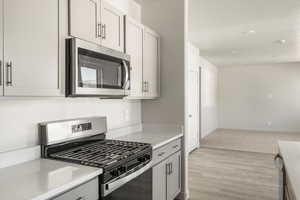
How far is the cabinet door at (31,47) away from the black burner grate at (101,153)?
19.5 inches

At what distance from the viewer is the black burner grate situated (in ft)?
5.08

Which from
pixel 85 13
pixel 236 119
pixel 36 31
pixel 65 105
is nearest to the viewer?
pixel 36 31

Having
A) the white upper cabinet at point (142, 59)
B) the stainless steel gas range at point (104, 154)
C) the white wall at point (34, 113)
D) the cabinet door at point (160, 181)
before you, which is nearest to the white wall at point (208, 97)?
the white upper cabinet at point (142, 59)

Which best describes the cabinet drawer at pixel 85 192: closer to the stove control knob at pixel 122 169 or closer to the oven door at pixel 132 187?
the oven door at pixel 132 187

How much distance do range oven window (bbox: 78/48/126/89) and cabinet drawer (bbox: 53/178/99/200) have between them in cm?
69

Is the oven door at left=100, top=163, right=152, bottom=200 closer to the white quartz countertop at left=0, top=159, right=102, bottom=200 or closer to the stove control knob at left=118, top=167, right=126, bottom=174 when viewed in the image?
the stove control knob at left=118, top=167, right=126, bottom=174

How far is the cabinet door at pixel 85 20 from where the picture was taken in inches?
64.5

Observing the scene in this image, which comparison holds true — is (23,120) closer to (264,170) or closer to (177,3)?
(177,3)

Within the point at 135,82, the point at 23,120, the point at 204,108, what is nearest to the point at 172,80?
the point at 135,82

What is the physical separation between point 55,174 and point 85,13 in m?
1.20

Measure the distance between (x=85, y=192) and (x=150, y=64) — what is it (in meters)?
1.83

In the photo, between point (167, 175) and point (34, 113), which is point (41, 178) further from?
point (167, 175)

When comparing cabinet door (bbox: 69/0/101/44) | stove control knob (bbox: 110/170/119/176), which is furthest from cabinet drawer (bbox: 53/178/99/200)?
cabinet door (bbox: 69/0/101/44)

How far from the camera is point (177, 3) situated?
2.90 meters
